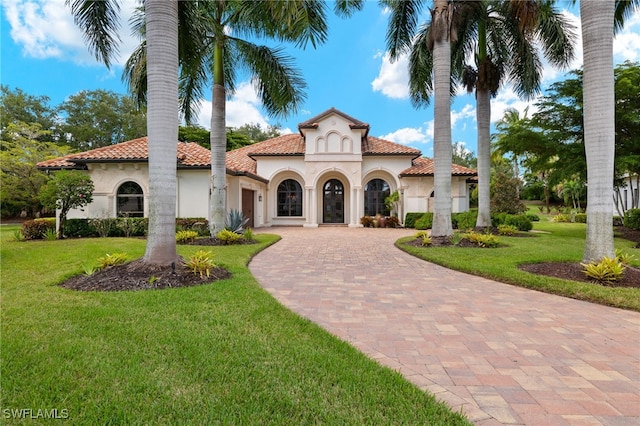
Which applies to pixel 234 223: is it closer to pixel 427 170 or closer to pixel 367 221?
pixel 367 221

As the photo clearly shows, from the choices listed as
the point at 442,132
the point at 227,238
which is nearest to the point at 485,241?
the point at 442,132

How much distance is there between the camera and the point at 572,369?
3.18m

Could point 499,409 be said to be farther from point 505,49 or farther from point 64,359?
point 505,49

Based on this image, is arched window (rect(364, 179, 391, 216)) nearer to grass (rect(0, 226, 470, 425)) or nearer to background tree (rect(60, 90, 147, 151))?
grass (rect(0, 226, 470, 425))

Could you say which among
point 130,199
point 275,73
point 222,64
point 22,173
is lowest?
point 130,199

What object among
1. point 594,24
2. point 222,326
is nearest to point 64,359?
point 222,326

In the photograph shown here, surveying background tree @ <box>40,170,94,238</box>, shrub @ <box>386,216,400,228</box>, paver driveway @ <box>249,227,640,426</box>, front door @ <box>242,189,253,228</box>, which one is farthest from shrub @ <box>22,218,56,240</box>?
shrub @ <box>386,216,400,228</box>

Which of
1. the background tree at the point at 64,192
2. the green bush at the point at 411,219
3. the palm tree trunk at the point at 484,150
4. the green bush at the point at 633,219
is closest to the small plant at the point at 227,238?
the background tree at the point at 64,192

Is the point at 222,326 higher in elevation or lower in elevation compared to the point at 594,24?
lower

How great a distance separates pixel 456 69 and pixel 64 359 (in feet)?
57.8

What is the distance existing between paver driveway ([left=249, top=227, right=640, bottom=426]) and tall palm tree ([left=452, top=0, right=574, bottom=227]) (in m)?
9.73

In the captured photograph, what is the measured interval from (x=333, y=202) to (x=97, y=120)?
105ft

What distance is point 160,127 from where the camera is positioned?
6.46 m

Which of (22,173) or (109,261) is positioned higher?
(22,173)
